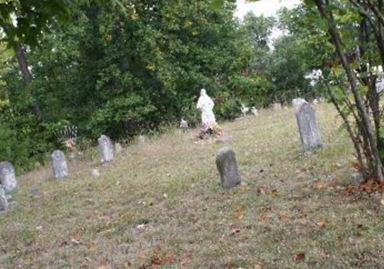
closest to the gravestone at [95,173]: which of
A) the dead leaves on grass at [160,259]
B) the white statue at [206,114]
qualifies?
the white statue at [206,114]

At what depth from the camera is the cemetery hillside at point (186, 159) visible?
588 cm

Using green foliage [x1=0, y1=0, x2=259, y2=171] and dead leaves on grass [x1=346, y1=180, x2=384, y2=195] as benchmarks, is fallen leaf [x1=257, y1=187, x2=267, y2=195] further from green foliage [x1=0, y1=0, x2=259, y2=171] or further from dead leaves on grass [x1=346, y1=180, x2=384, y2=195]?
green foliage [x1=0, y1=0, x2=259, y2=171]

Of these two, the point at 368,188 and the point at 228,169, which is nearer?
the point at 368,188

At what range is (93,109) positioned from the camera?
98.4 ft

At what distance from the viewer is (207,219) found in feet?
26.2

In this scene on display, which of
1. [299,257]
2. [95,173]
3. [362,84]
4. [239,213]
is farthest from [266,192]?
[95,173]

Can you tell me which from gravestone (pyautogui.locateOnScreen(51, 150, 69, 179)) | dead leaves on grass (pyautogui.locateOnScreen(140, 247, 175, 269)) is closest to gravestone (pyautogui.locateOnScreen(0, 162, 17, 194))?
gravestone (pyautogui.locateOnScreen(51, 150, 69, 179))

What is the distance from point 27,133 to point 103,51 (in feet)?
21.6

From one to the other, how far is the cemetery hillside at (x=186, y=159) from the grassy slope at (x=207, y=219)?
0.10ft

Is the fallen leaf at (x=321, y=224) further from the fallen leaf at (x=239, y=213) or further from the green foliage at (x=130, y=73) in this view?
the green foliage at (x=130, y=73)

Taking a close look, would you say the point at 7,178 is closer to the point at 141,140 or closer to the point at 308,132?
the point at 141,140

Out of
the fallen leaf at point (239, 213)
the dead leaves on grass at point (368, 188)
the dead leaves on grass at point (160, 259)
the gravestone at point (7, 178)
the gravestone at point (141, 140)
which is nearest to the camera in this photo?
the dead leaves on grass at point (160, 259)

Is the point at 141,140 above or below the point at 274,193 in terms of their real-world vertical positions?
above

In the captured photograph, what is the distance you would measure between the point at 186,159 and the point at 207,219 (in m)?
7.42
